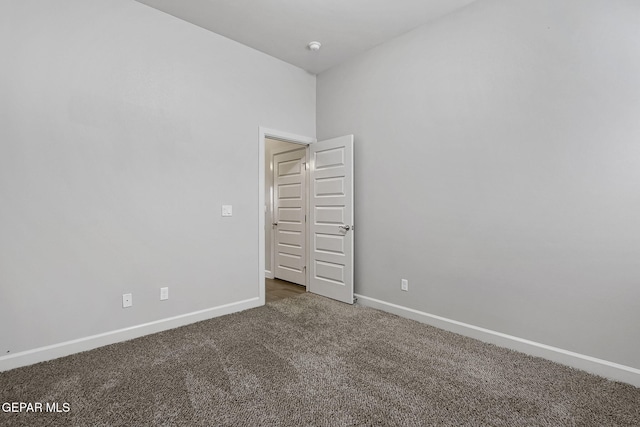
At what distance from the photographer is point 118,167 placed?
8.90 ft

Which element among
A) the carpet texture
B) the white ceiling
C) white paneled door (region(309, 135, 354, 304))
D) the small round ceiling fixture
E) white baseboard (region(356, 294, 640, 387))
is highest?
the white ceiling

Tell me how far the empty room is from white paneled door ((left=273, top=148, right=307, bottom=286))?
3.17 ft

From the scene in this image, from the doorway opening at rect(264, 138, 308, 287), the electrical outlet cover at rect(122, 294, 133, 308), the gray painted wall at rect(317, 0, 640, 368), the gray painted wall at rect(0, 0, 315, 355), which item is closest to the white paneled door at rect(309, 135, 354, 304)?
the gray painted wall at rect(317, 0, 640, 368)

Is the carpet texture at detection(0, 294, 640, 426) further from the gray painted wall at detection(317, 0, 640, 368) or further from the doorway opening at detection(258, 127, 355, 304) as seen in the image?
the doorway opening at detection(258, 127, 355, 304)

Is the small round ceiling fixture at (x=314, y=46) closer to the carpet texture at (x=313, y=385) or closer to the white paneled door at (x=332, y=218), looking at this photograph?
the white paneled door at (x=332, y=218)

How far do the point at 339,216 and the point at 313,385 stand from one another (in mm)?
2161

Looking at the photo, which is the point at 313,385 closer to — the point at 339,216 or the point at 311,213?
the point at 339,216

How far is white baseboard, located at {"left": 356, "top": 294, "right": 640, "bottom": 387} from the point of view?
6.97 feet

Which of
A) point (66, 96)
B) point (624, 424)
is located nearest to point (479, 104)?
point (624, 424)

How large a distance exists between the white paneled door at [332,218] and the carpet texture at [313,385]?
3.51ft

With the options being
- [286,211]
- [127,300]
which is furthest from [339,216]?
[127,300]

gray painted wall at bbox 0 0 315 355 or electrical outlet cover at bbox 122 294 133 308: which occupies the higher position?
gray painted wall at bbox 0 0 315 355

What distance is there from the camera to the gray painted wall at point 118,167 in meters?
2.30

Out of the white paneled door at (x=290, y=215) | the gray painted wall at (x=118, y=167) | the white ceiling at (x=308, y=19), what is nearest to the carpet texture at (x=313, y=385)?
the gray painted wall at (x=118, y=167)
